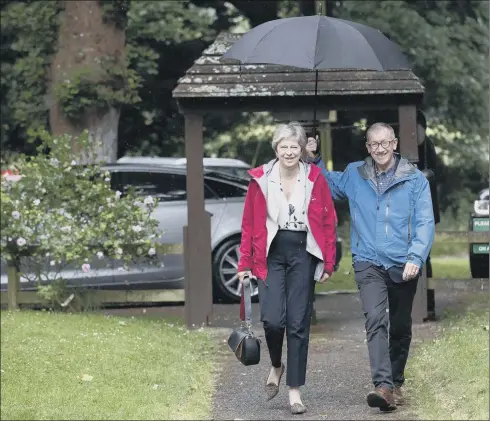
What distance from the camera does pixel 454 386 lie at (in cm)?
897

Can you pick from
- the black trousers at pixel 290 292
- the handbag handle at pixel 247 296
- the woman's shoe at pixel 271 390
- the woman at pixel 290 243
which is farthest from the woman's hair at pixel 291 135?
the woman's shoe at pixel 271 390

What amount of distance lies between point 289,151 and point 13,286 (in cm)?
600

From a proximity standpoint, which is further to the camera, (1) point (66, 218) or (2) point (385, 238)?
(1) point (66, 218)

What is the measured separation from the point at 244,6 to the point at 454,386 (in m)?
17.0

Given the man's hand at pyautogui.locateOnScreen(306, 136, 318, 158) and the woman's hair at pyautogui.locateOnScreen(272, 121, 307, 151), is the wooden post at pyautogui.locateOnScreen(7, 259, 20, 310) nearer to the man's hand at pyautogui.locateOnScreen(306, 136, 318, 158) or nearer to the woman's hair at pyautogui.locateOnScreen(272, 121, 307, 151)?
the man's hand at pyautogui.locateOnScreen(306, 136, 318, 158)

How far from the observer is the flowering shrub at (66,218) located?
13188 millimetres

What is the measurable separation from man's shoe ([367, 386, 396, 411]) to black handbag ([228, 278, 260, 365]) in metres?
0.80

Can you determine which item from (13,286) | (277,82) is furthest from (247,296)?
(13,286)

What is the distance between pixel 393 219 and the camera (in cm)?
847

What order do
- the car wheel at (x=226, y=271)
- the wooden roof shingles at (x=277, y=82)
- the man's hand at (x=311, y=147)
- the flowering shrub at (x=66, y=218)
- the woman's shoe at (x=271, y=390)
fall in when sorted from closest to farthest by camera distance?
the woman's shoe at (x=271, y=390)
the man's hand at (x=311, y=147)
the wooden roof shingles at (x=277, y=82)
the flowering shrub at (x=66, y=218)
the car wheel at (x=226, y=271)

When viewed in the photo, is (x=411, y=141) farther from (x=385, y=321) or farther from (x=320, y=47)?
(x=385, y=321)

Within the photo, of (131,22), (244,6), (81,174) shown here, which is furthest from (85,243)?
(244,6)

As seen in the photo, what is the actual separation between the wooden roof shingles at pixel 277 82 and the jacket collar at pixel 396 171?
425 centimetres

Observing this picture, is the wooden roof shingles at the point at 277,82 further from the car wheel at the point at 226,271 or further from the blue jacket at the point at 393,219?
the blue jacket at the point at 393,219
